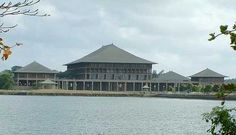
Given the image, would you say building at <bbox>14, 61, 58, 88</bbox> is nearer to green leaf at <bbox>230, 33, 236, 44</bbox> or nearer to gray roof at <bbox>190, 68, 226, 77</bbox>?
gray roof at <bbox>190, 68, 226, 77</bbox>

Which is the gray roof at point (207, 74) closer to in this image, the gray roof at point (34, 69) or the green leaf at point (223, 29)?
the gray roof at point (34, 69)

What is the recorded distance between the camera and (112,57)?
142250mm

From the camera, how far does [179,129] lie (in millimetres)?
35844

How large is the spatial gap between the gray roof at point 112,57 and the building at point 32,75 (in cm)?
841

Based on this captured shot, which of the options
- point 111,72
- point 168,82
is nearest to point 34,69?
point 111,72

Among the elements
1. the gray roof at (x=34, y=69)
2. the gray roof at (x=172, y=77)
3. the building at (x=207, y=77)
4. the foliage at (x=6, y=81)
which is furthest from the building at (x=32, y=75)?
the building at (x=207, y=77)

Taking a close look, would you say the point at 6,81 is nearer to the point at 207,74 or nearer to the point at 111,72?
the point at 111,72

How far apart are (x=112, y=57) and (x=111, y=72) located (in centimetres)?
395

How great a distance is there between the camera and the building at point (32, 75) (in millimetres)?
138375

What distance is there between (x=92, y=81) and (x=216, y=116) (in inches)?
5174

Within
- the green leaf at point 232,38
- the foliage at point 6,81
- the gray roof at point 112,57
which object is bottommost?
the green leaf at point 232,38

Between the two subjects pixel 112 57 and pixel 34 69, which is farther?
pixel 112 57

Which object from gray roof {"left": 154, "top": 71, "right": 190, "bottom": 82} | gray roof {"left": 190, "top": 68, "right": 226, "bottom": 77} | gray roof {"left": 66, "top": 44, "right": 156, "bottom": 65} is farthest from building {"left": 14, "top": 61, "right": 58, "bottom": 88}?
gray roof {"left": 190, "top": 68, "right": 226, "bottom": 77}

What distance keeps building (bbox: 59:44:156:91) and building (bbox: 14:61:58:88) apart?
370cm
